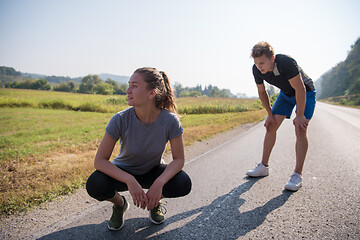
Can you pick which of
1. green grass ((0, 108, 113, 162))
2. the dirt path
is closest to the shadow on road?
the dirt path

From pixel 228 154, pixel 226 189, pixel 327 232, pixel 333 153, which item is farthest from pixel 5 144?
pixel 333 153

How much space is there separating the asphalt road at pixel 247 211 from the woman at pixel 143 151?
0.23m

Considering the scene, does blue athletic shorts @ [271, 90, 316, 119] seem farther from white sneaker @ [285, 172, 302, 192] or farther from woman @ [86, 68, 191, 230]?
woman @ [86, 68, 191, 230]

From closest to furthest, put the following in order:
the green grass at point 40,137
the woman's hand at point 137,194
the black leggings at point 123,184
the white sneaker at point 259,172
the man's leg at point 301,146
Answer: the woman's hand at point 137,194 < the black leggings at point 123,184 < the man's leg at point 301,146 < the white sneaker at point 259,172 < the green grass at point 40,137

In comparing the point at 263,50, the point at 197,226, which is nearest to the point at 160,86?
the point at 197,226

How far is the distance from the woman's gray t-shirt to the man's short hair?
154 centimetres

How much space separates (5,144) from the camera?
7469 millimetres

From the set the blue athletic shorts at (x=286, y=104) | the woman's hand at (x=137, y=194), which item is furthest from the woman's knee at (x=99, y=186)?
the blue athletic shorts at (x=286, y=104)

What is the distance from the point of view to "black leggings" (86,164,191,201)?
206cm

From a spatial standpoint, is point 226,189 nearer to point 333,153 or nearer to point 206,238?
point 206,238

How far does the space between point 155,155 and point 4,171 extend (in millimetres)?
3010

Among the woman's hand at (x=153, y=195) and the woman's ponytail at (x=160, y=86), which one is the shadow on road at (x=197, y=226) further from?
the woman's ponytail at (x=160, y=86)

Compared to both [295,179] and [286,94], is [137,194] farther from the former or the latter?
[286,94]

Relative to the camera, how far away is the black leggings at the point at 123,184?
206 centimetres
